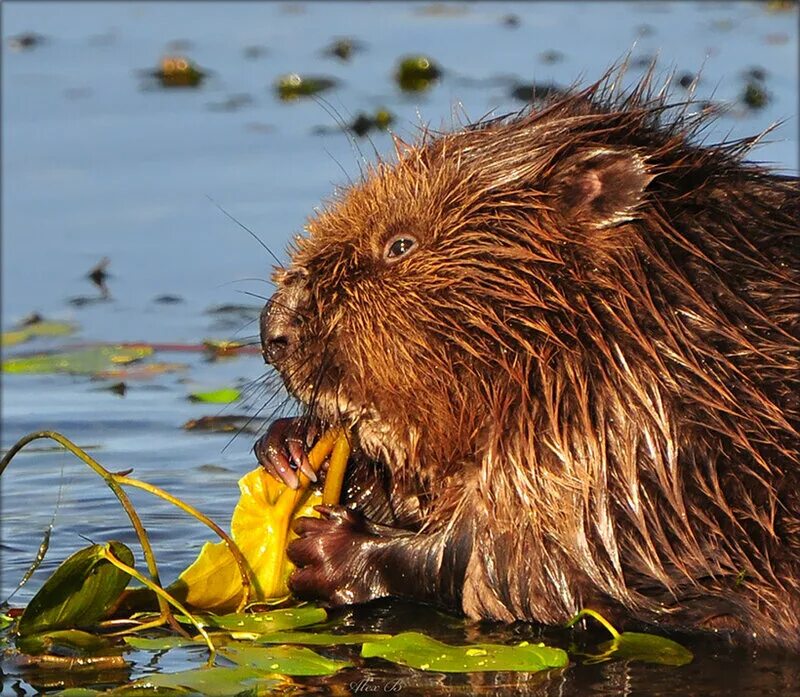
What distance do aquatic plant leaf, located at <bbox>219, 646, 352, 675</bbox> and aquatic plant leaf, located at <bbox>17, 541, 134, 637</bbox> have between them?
0.34m

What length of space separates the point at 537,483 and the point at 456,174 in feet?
3.03

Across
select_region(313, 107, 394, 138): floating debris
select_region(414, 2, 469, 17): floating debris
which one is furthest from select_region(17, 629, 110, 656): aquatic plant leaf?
select_region(414, 2, 469, 17): floating debris

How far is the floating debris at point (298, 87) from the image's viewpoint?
12516 mm

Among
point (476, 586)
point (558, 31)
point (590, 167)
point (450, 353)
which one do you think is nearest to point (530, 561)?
point (476, 586)

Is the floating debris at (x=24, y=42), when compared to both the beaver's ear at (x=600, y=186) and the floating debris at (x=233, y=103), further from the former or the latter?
the beaver's ear at (x=600, y=186)

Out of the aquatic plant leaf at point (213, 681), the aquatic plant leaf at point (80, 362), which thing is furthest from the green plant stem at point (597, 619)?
the aquatic plant leaf at point (80, 362)

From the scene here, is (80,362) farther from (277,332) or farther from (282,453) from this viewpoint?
(277,332)

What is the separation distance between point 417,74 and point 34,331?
4409 millimetres

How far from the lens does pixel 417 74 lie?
40.8 feet

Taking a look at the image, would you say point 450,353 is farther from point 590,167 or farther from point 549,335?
point 590,167

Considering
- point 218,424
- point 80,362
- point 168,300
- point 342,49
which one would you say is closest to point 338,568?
point 218,424

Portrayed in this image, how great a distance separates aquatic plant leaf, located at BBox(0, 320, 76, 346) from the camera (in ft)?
28.4

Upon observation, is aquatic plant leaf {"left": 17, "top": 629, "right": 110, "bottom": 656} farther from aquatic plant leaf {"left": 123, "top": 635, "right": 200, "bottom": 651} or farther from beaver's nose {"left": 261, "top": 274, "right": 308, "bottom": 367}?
beaver's nose {"left": 261, "top": 274, "right": 308, "bottom": 367}

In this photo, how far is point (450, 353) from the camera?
5207 millimetres
